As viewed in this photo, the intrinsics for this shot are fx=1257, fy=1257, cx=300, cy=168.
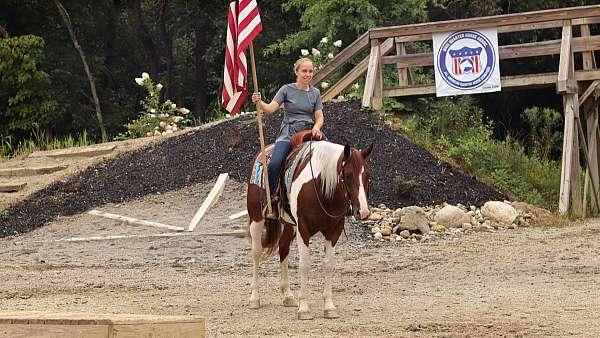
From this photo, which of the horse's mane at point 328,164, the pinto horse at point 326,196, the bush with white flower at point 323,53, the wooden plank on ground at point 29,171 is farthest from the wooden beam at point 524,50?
the horse's mane at point 328,164

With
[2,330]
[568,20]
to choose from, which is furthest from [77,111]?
[2,330]

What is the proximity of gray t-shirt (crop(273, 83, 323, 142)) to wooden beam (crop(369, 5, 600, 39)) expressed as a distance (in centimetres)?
941

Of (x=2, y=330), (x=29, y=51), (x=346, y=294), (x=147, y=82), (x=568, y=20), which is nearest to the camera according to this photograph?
(x=2, y=330)

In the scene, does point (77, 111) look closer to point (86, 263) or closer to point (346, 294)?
point (86, 263)

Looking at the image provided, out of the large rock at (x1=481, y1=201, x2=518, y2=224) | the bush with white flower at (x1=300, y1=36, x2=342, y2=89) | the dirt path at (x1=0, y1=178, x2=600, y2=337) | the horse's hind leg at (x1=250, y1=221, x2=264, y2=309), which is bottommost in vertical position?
the dirt path at (x1=0, y1=178, x2=600, y2=337)

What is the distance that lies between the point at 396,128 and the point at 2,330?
14.7 metres

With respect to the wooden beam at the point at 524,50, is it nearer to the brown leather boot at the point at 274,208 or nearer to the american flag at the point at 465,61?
the american flag at the point at 465,61

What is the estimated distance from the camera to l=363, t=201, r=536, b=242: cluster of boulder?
1859 cm

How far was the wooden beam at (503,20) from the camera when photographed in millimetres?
21513

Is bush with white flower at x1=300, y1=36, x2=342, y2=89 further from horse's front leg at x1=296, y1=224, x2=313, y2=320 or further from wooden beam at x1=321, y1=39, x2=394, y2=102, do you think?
horse's front leg at x1=296, y1=224, x2=313, y2=320

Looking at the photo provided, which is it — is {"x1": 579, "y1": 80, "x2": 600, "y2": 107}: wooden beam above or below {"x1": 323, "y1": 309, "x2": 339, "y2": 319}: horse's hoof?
above

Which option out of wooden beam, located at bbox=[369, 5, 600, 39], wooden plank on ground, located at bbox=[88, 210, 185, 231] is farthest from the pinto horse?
wooden beam, located at bbox=[369, 5, 600, 39]

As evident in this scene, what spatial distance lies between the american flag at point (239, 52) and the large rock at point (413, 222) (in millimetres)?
5441

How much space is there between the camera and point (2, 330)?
8.17 metres
